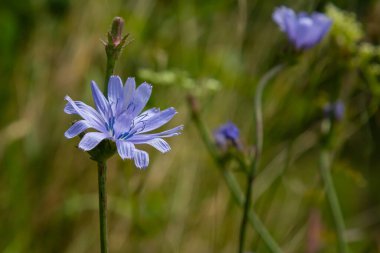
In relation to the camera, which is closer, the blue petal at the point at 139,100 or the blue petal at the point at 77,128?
the blue petal at the point at 77,128

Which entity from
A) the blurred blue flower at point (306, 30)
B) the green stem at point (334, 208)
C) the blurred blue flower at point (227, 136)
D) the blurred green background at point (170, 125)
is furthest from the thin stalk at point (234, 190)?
the blurred green background at point (170, 125)

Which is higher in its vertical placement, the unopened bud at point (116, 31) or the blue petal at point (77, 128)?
the unopened bud at point (116, 31)

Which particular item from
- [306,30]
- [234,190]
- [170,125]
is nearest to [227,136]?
[234,190]

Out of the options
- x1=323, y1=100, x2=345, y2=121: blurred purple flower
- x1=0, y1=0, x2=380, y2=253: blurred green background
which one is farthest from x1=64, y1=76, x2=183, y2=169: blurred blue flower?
x1=0, y1=0, x2=380, y2=253: blurred green background

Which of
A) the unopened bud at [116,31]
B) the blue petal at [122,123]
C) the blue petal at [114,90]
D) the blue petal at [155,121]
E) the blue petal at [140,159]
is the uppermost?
the unopened bud at [116,31]

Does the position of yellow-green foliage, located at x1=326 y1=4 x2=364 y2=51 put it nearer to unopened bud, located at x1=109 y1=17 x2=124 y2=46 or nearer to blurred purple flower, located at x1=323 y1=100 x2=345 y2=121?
blurred purple flower, located at x1=323 y1=100 x2=345 y2=121

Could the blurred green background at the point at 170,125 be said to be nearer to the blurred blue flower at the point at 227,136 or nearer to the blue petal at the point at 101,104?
the blurred blue flower at the point at 227,136

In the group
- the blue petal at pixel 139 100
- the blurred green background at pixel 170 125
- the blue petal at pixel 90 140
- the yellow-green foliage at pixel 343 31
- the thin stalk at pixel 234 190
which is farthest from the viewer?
the blurred green background at pixel 170 125

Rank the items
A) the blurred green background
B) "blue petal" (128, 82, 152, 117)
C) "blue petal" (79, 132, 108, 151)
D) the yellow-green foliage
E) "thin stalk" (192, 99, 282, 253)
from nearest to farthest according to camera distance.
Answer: "blue petal" (79, 132, 108, 151)
"blue petal" (128, 82, 152, 117)
"thin stalk" (192, 99, 282, 253)
the yellow-green foliage
the blurred green background
